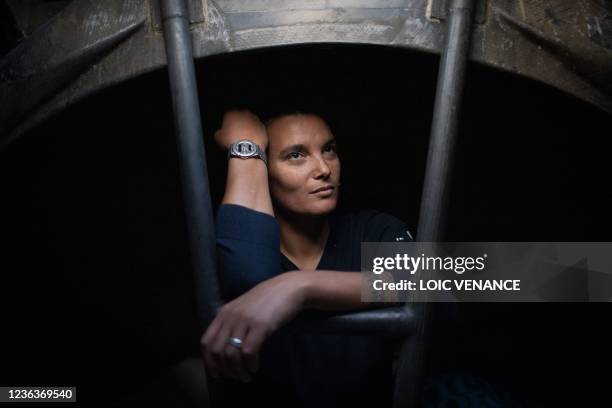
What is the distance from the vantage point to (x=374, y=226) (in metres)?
1.42

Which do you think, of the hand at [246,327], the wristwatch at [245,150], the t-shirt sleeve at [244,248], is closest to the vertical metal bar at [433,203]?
the hand at [246,327]

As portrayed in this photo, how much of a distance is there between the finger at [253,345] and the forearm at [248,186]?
0.36 metres

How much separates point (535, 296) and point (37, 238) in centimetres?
188

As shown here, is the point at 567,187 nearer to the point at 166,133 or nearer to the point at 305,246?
the point at 305,246

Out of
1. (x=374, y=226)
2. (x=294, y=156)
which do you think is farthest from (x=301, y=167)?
(x=374, y=226)

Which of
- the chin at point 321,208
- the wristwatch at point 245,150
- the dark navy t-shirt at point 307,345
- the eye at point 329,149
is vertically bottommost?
the dark navy t-shirt at point 307,345

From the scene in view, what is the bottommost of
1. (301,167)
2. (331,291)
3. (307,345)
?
(307,345)

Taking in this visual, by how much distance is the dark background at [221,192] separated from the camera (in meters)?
1.41

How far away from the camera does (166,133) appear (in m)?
1.61

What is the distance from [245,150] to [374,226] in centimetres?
46

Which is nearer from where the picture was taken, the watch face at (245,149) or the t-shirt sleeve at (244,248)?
the t-shirt sleeve at (244,248)

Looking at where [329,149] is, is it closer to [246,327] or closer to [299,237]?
[299,237]

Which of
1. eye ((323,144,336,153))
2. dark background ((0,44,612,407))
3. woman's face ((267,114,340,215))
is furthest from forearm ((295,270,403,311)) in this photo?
dark background ((0,44,612,407))

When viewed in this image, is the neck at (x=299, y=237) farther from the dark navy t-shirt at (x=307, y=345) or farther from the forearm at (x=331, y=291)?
the forearm at (x=331, y=291)
